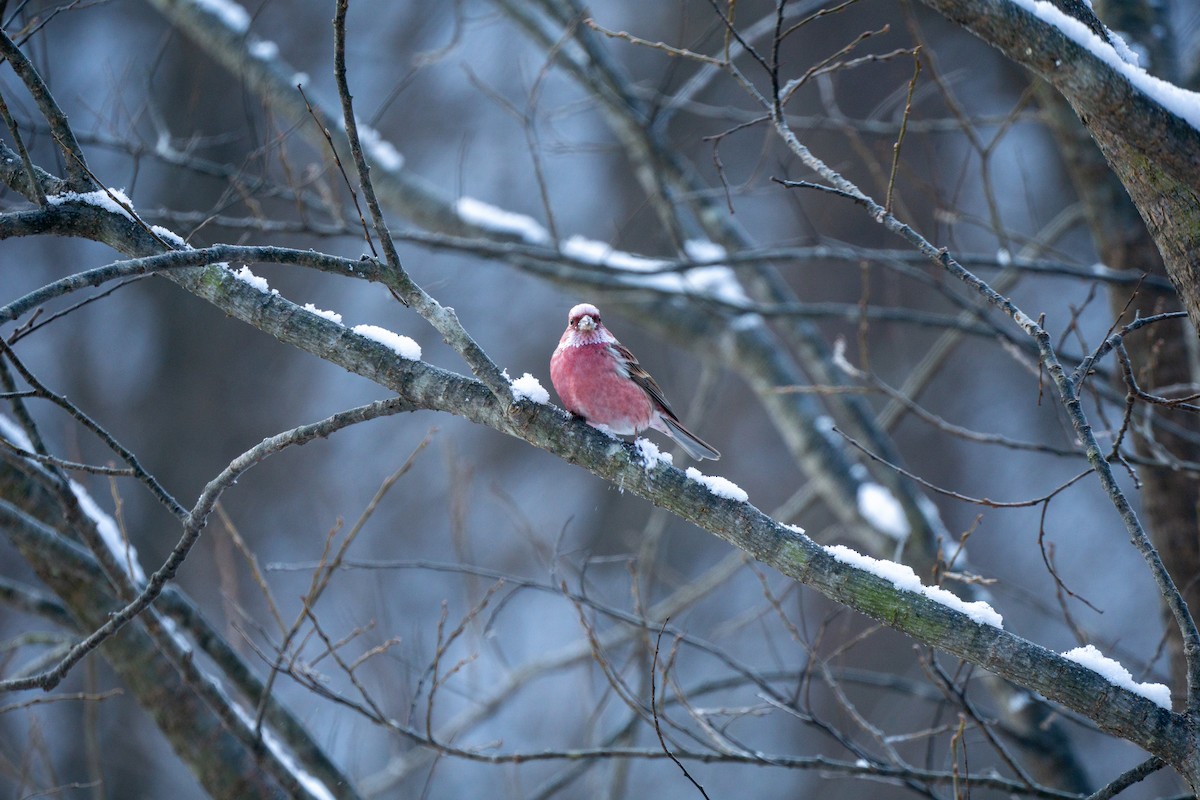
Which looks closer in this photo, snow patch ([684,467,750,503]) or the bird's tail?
snow patch ([684,467,750,503])

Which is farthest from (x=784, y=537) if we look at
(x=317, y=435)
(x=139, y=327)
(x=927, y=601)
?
(x=139, y=327)

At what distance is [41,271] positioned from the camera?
11180 millimetres

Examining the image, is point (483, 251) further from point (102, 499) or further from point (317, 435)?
point (102, 499)

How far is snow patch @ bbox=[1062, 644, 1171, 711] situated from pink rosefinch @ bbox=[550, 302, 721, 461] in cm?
152

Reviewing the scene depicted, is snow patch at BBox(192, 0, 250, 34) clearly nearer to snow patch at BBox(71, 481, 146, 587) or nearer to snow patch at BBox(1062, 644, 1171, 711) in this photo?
snow patch at BBox(71, 481, 146, 587)

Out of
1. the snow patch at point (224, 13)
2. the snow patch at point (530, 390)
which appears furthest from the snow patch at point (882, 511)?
the snow patch at point (224, 13)

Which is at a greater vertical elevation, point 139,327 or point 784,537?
point 139,327

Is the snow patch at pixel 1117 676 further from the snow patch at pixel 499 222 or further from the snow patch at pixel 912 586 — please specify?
the snow patch at pixel 499 222

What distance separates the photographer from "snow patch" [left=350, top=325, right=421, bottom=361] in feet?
8.36

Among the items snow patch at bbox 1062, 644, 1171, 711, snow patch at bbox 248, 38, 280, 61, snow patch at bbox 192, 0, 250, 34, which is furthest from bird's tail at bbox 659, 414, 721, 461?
snow patch at bbox 192, 0, 250, 34

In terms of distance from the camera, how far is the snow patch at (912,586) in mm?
2213

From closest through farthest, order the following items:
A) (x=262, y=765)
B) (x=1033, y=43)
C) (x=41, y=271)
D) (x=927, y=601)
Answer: (x=1033, y=43)
(x=927, y=601)
(x=262, y=765)
(x=41, y=271)

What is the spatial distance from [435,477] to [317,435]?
925 cm

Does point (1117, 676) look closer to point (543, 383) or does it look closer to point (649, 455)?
point (649, 455)
